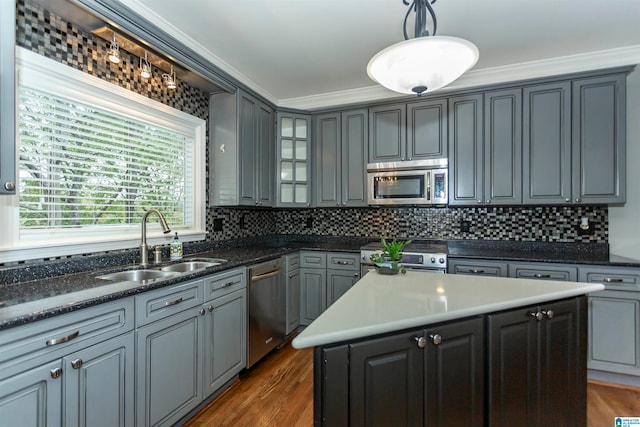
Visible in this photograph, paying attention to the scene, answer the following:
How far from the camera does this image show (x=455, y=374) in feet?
4.17

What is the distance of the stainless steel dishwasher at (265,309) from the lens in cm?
246

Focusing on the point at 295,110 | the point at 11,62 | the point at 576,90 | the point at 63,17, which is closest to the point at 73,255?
the point at 11,62

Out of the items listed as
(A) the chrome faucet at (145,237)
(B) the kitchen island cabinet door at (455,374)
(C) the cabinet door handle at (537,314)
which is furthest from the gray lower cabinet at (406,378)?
(A) the chrome faucet at (145,237)

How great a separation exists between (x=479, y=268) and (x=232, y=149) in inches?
96.0

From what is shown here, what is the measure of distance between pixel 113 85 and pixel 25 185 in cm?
83

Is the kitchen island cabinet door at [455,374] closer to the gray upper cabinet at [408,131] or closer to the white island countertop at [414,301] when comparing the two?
the white island countertop at [414,301]

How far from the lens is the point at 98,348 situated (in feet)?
4.45

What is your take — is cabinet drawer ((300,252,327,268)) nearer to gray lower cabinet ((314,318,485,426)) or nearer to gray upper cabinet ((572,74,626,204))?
gray lower cabinet ((314,318,485,426))

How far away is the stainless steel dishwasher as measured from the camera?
96.8 inches

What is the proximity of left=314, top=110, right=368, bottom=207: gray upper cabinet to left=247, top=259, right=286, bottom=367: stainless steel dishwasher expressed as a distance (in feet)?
3.43

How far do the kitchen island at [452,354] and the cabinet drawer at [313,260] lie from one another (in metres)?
1.51

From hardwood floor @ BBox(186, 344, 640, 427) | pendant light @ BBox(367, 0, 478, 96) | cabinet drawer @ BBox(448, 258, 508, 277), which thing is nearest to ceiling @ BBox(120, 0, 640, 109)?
pendant light @ BBox(367, 0, 478, 96)

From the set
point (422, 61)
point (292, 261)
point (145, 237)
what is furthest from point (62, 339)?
point (292, 261)

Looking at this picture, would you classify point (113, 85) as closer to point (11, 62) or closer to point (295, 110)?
point (11, 62)
